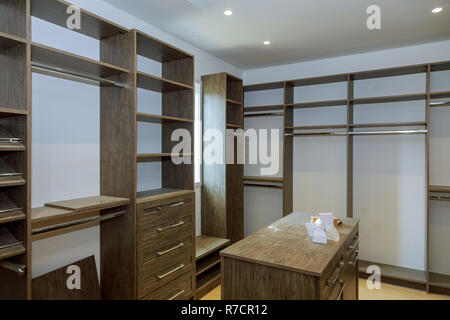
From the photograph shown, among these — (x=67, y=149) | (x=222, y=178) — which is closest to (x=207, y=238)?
(x=222, y=178)

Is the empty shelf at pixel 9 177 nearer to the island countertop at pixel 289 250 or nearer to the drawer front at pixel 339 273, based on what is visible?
the island countertop at pixel 289 250

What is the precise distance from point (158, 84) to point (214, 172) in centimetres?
143

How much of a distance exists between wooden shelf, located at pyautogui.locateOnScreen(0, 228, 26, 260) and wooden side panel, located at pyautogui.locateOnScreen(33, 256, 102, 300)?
1.64 ft

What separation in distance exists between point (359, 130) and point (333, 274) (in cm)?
267

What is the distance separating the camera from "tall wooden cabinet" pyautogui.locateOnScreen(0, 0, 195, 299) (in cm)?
166

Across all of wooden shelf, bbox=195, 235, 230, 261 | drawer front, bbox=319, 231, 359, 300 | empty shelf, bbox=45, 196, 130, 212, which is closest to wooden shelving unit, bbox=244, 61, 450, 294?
wooden shelf, bbox=195, 235, 230, 261

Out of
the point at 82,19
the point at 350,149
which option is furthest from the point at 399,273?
the point at 82,19

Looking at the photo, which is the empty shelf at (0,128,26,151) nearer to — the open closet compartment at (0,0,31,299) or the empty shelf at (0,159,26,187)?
the open closet compartment at (0,0,31,299)

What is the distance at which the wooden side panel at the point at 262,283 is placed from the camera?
1527 mm

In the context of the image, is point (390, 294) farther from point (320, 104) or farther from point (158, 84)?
point (158, 84)

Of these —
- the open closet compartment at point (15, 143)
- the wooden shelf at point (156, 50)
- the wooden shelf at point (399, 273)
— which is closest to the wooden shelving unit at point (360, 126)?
the wooden shelf at point (399, 273)

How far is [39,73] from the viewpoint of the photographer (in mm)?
2104

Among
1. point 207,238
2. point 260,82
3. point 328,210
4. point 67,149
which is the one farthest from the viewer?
point 260,82

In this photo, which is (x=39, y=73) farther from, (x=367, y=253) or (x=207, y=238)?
(x=367, y=253)
